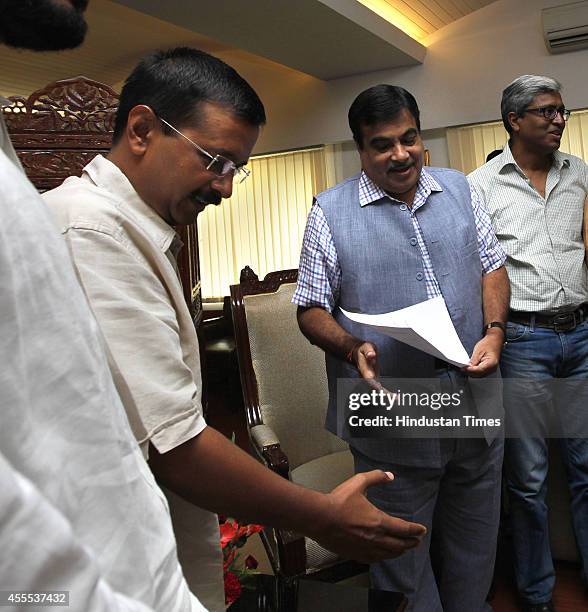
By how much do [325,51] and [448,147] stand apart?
Result: 156cm

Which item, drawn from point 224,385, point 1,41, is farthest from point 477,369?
point 224,385

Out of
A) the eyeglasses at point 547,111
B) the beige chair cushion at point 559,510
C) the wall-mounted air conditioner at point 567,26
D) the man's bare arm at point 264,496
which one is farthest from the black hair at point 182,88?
the wall-mounted air conditioner at point 567,26

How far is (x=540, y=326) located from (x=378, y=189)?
0.83m

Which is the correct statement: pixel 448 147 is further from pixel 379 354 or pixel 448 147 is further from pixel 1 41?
pixel 1 41

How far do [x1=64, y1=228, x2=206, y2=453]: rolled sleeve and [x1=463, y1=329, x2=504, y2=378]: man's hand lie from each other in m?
0.93

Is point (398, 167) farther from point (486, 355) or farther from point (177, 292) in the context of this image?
point (177, 292)

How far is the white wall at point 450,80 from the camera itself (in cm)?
554

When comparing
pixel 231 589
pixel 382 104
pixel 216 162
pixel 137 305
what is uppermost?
pixel 382 104

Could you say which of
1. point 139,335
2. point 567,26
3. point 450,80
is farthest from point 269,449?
point 450,80

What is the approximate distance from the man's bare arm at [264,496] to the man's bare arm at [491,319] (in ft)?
2.22

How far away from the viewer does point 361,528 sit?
890 mm

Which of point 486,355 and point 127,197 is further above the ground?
point 127,197

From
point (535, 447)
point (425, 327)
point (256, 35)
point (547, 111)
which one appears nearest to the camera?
point (425, 327)

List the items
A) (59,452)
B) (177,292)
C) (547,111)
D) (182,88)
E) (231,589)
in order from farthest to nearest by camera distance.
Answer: (547,111) → (231,589) → (182,88) → (177,292) → (59,452)
